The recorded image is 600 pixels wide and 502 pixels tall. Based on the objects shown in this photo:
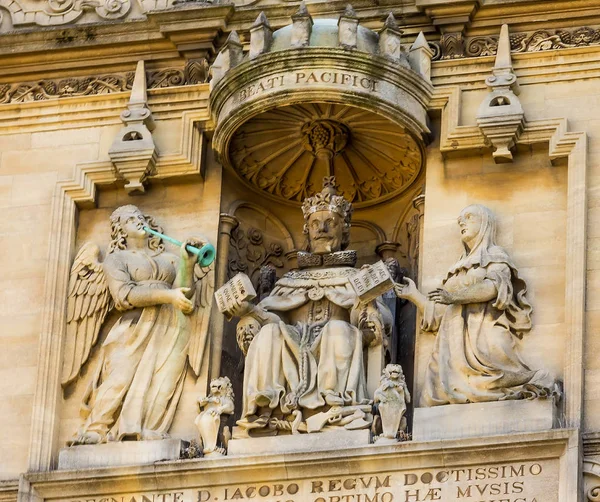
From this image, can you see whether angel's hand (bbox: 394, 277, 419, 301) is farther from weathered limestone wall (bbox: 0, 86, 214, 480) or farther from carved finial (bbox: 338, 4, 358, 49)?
carved finial (bbox: 338, 4, 358, 49)

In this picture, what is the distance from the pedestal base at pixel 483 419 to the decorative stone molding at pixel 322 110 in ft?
8.28

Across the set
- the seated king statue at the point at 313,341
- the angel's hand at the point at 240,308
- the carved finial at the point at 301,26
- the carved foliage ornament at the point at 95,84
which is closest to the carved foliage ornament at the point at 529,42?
the carved finial at the point at 301,26

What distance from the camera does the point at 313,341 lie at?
2175cm

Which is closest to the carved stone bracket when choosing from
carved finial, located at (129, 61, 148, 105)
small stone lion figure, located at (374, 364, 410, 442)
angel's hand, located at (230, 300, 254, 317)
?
small stone lion figure, located at (374, 364, 410, 442)

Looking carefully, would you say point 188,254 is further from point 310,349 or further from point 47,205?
point 47,205

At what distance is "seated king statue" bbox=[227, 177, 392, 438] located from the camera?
21312mm

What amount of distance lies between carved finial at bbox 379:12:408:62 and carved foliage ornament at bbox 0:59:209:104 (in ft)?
5.30

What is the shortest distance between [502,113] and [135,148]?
2971mm

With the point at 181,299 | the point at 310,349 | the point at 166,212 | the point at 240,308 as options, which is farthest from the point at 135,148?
the point at 310,349

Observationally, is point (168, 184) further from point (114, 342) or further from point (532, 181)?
point (532, 181)

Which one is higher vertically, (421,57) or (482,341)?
(421,57)

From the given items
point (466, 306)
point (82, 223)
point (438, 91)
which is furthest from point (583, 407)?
point (82, 223)

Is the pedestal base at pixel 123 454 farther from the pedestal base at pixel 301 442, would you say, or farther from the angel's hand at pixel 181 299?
the angel's hand at pixel 181 299

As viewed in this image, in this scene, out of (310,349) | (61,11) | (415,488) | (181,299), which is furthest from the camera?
(61,11)
